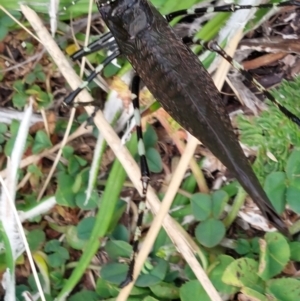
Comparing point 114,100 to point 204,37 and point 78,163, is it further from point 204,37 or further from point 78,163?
point 204,37

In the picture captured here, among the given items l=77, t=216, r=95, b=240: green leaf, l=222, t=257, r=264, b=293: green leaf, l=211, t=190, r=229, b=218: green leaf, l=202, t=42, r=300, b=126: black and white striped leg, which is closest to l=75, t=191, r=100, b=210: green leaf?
l=77, t=216, r=95, b=240: green leaf

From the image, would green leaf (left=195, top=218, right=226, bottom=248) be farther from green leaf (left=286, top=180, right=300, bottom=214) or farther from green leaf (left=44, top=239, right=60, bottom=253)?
green leaf (left=44, top=239, right=60, bottom=253)

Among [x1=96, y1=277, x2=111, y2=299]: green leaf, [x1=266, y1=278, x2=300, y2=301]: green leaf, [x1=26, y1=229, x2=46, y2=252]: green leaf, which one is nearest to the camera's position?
[x1=266, y1=278, x2=300, y2=301]: green leaf

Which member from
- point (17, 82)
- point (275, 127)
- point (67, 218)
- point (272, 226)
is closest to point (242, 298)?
point (272, 226)

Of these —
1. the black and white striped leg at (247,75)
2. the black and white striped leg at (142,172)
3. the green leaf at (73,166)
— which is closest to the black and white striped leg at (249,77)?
the black and white striped leg at (247,75)

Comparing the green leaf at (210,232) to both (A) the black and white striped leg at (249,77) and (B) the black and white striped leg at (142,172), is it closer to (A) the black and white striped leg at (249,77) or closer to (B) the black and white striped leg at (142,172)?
(B) the black and white striped leg at (142,172)
